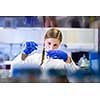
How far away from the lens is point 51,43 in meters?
1.17

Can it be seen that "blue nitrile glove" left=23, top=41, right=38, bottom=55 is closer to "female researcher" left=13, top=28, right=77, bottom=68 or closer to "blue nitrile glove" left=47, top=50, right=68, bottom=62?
"female researcher" left=13, top=28, right=77, bottom=68

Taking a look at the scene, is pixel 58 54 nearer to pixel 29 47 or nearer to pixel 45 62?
pixel 45 62

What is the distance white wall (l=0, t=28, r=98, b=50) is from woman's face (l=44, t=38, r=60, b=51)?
0.16ft

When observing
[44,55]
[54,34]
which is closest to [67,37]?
[54,34]

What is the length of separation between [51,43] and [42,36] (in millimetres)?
87

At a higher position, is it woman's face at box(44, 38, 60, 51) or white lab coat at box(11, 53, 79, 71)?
woman's face at box(44, 38, 60, 51)

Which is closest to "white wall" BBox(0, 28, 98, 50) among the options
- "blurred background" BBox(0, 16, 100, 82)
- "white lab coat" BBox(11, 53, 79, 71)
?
"blurred background" BBox(0, 16, 100, 82)

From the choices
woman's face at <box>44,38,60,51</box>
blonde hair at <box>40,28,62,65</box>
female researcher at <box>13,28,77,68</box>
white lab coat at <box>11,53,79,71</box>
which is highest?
blonde hair at <box>40,28,62,65</box>

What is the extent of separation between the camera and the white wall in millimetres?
1154

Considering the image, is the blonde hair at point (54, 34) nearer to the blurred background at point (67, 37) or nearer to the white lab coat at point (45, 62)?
the blurred background at point (67, 37)
